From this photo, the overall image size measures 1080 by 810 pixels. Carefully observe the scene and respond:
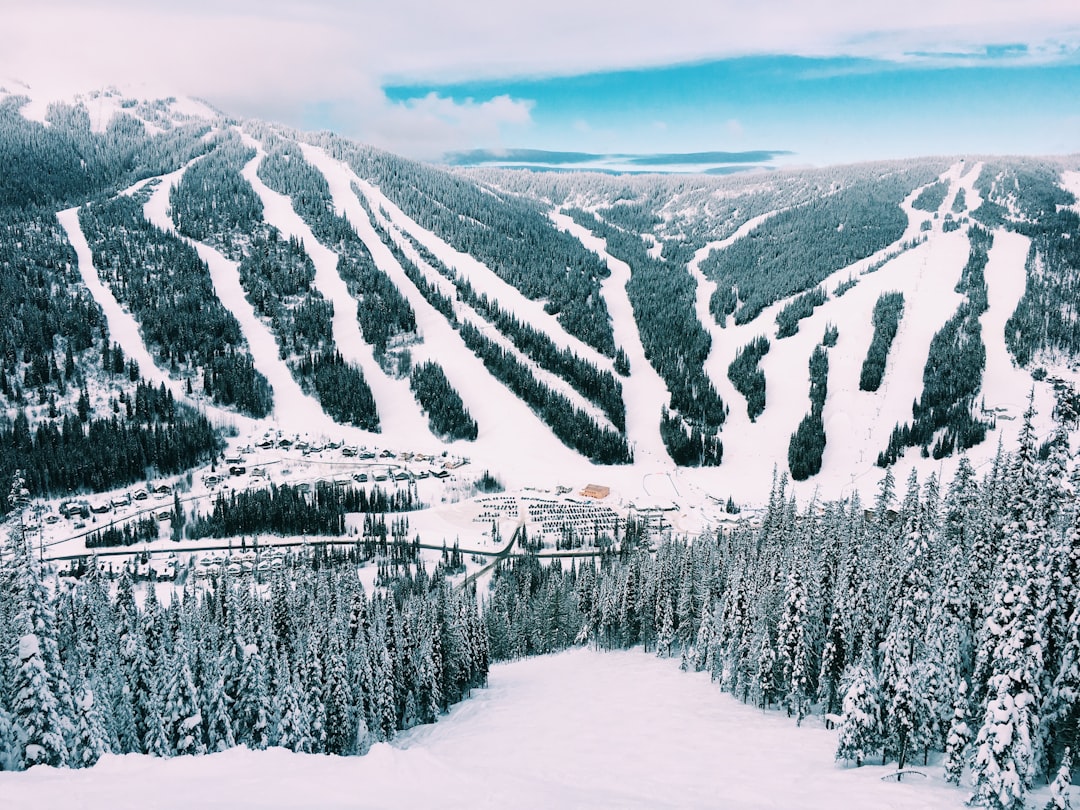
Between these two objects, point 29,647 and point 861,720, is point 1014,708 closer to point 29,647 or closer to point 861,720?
point 861,720

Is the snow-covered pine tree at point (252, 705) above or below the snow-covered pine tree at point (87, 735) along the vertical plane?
below

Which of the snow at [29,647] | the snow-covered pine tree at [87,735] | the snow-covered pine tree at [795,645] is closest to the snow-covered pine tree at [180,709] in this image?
the snow-covered pine tree at [87,735]

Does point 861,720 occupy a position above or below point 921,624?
below

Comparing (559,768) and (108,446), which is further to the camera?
(108,446)

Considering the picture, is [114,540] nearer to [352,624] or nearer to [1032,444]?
[352,624]

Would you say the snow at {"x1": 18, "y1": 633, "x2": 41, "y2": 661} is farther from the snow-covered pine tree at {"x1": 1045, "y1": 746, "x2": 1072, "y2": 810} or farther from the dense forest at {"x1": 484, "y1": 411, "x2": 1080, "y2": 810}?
the snow-covered pine tree at {"x1": 1045, "y1": 746, "x2": 1072, "y2": 810}

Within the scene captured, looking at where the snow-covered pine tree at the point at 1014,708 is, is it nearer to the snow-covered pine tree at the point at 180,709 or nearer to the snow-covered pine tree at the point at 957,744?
the snow-covered pine tree at the point at 957,744

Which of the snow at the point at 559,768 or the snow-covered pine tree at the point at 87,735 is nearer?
the snow at the point at 559,768

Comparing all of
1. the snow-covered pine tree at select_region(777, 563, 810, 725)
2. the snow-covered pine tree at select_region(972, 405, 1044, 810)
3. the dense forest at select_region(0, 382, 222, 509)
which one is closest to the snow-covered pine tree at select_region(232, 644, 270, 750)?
the snow-covered pine tree at select_region(777, 563, 810, 725)

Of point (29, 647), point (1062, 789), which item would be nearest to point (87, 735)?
point (29, 647)
